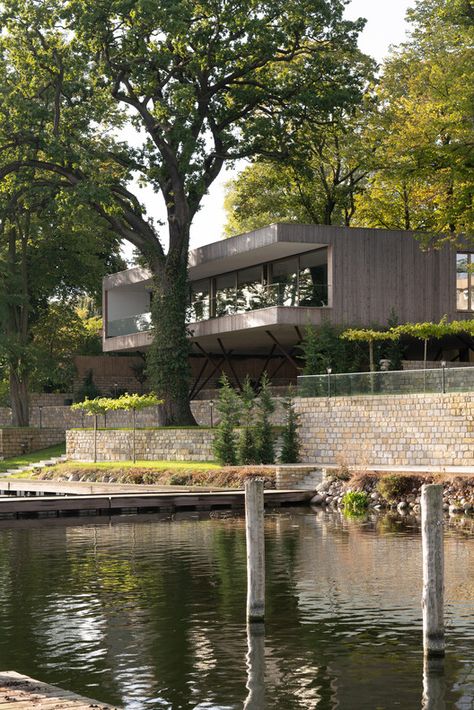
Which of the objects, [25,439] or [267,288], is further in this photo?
[25,439]

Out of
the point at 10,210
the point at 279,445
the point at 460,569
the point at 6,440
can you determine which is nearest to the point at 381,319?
the point at 279,445

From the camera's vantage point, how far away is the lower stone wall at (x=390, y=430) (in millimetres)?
30766

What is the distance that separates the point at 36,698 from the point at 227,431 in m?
25.3

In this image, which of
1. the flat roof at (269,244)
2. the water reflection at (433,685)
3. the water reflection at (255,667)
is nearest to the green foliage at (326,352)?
the flat roof at (269,244)

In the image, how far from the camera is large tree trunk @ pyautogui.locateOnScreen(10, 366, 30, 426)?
178ft

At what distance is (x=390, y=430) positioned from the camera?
32781mm

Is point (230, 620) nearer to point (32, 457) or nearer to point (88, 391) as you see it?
point (32, 457)

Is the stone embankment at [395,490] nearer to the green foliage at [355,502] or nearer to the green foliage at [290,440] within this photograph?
the green foliage at [355,502]

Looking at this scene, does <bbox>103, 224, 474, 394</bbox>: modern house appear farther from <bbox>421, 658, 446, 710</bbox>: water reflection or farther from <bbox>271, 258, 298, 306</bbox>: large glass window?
<bbox>421, 658, 446, 710</bbox>: water reflection

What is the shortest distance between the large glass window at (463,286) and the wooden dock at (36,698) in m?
34.1

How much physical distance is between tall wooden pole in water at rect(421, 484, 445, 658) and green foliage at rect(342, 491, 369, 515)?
1600 centimetres

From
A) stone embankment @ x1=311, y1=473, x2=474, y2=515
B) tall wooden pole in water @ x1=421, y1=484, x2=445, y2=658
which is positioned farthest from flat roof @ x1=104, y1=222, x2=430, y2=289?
tall wooden pole in water @ x1=421, y1=484, x2=445, y2=658

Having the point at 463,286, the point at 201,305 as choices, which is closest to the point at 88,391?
the point at 201,305

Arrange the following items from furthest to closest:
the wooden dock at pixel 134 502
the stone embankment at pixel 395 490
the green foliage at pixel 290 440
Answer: the green foliage at pixel 290 440, the wooden dock at pixel 134 502, the stone embankment at pixel 395 490
